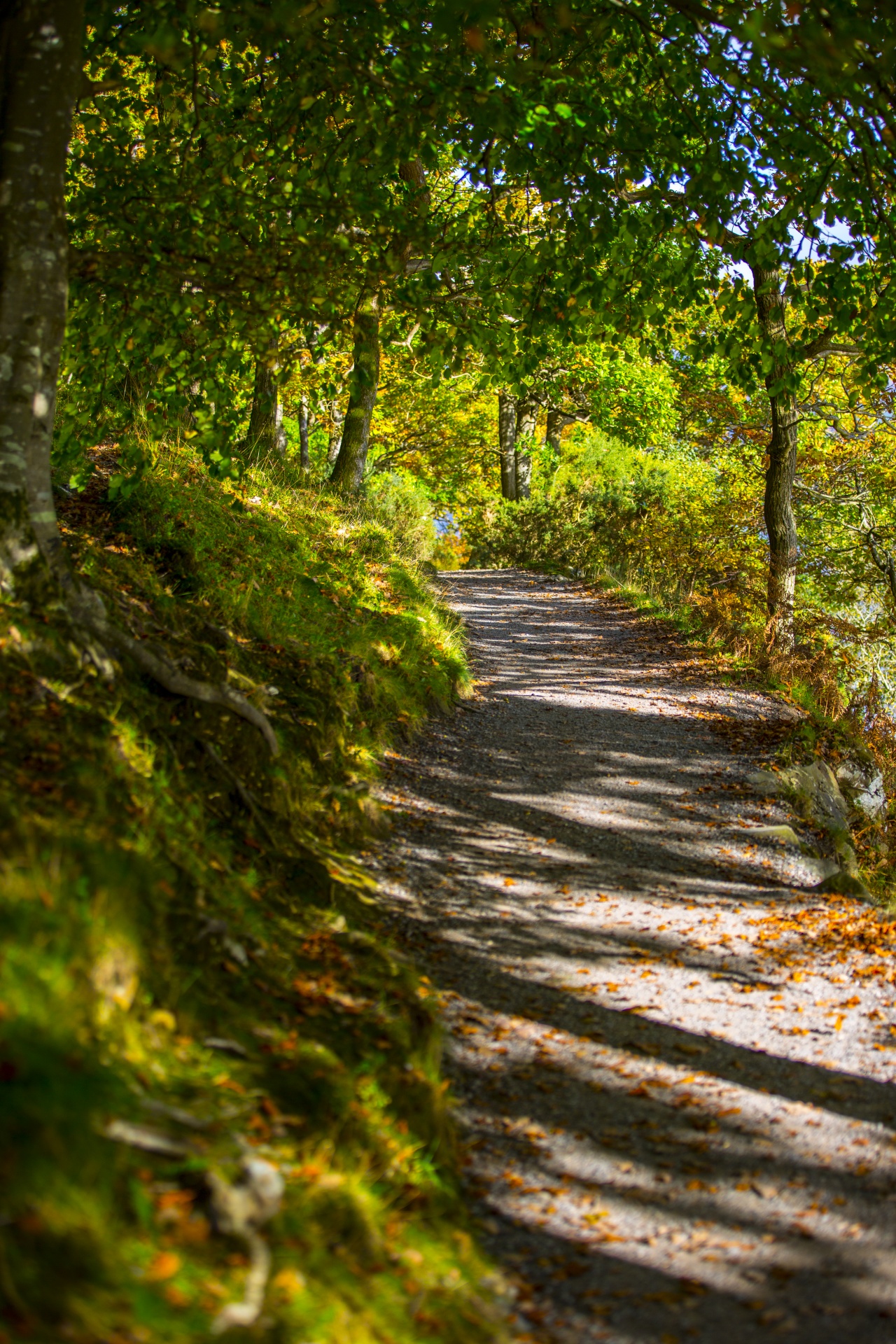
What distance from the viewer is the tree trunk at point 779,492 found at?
12.5 metres

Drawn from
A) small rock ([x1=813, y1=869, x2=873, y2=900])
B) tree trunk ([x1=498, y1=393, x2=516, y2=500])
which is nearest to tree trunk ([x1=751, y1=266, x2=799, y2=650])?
small rock ([x1=813, y1=869, x2=873, y2=900])

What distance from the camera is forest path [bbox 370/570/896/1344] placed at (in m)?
3.14

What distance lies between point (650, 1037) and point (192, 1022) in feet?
7.76

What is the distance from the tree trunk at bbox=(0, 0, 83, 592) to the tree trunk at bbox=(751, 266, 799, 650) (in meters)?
9.59

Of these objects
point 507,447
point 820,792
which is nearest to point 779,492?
point 820,792

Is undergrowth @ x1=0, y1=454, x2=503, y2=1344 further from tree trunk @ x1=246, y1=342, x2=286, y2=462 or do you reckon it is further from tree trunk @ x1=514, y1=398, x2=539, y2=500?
tree trunk @ x1=514, y1=398, x2=539, y2=500

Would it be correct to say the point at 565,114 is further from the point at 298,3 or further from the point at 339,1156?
the point at 339,1156

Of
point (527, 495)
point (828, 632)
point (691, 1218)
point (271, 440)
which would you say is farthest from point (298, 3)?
point (527, 495)

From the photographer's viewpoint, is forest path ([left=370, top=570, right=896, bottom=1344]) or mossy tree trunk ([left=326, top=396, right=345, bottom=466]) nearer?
forest path ([left=370, top=570, right=896, bottom=1344])

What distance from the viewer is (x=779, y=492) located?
1363cm

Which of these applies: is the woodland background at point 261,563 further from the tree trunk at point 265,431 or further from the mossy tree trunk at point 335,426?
the mossy tree trunk at point 335,426

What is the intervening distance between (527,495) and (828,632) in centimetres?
1201

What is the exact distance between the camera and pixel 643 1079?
4234 mm

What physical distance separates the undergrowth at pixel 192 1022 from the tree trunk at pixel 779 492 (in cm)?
831
